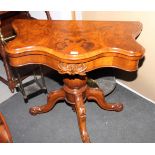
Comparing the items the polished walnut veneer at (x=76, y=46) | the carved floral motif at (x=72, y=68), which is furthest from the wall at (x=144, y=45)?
the carved floral motif at (x=72, y=68)

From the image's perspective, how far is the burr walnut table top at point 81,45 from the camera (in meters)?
1.29

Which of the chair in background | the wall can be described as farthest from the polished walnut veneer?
the chair in background

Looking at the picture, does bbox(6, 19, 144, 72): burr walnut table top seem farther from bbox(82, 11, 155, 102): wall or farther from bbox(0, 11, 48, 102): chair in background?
bbox(0, 11, 48, 102): chair in background

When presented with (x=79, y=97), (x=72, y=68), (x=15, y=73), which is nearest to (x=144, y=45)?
(x=79, y=97)

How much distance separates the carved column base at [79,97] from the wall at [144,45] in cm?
26

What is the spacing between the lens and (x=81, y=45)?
1.33m

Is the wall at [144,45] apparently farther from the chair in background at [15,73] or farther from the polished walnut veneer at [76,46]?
the chair in background at [15,73]

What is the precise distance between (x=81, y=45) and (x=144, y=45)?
666 millimetres

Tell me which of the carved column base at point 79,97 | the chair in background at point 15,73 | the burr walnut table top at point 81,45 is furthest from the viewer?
the chair in background at point 15,73

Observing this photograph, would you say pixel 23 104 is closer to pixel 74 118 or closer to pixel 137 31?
pixel 74 118

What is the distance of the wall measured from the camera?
5.55 feet

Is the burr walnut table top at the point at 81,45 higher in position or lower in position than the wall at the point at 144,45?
higher
